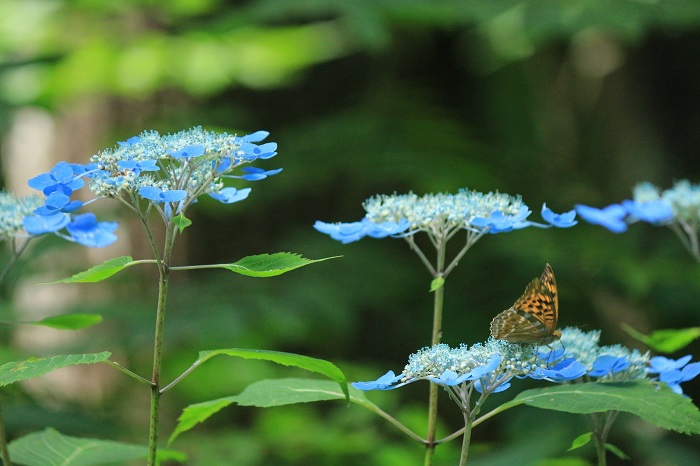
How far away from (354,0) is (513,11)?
3.09 feet

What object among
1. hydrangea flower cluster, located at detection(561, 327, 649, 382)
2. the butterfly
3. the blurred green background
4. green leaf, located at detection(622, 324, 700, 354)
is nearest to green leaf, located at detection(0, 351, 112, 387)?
the butterfly

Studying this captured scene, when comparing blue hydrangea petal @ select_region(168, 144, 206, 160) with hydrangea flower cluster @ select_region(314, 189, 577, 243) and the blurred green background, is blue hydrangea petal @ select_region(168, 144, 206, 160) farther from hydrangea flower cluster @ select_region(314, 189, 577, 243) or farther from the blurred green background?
the blurred green background

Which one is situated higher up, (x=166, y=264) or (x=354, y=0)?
(x=354, y=0)

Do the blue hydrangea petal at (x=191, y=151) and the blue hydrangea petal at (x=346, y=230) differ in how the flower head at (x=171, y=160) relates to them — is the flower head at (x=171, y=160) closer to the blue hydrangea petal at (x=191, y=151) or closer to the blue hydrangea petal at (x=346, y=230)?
the blue hydrangea petal at (x=191, y=151)

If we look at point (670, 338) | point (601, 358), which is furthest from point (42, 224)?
point (670, 338)

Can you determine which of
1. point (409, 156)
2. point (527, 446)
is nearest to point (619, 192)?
point (409, 156)

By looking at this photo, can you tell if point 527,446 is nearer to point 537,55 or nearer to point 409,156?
point 409,156

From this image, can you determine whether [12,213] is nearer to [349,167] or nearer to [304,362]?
[304,362]

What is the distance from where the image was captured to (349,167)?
5.10m

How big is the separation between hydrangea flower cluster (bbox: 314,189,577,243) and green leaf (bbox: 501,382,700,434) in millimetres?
268

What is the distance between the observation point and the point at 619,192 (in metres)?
5.35

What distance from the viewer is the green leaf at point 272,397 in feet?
4.32

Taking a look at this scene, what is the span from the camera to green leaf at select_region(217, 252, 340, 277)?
1.18m

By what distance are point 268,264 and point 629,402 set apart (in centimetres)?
57
